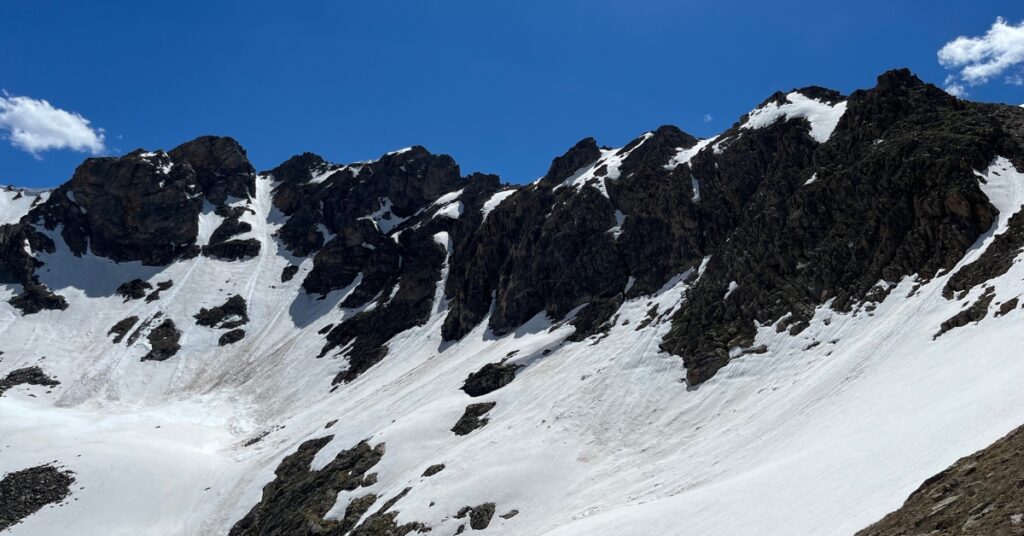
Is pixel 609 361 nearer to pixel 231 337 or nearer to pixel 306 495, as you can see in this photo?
pixel 306 495

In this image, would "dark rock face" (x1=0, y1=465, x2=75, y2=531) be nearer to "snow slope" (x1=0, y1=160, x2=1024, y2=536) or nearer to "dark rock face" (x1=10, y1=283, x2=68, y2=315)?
"snow slope" (x1=0, y1=160, x2=1024, y2=536)

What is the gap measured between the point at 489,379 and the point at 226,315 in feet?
235

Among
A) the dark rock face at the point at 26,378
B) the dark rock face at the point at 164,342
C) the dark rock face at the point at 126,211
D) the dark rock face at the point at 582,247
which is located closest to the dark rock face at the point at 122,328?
the dark rock face at the point at 164,342

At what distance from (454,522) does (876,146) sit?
4102cm

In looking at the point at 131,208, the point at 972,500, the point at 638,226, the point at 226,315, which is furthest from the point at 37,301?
the point at 972,500

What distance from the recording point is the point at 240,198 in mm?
149375

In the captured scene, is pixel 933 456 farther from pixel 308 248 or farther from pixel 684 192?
pixel 308 248

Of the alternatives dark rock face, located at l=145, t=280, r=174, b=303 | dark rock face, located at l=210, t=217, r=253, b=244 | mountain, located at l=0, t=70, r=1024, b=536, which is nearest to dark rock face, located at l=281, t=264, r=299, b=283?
mountain, located at l=0, t=70, r=1024, b=536

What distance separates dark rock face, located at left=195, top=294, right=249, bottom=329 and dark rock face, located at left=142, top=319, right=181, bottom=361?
4511mm

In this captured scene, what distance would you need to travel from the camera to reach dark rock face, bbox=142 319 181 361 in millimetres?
94688

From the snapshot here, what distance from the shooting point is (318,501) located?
4225cm

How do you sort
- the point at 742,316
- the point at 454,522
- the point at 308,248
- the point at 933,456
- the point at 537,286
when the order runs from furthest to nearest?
the point at 308,248 → the point at 537,286 → the point at 742,316 → the point at 454,522 → the point at 933,456

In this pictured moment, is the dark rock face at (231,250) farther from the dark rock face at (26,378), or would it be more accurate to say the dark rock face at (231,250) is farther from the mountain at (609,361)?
the dark rock face at (26,378)

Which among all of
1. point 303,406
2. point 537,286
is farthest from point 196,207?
point 537,286
